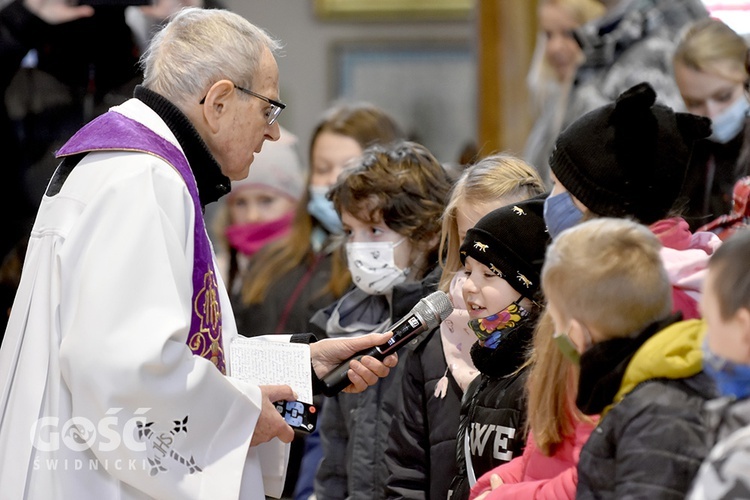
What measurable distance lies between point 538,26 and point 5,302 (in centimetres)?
Answer: 368

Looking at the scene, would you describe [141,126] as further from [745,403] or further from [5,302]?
[5,302]

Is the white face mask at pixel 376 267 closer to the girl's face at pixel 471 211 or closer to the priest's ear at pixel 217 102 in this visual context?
the girl's face at pixel 471 211

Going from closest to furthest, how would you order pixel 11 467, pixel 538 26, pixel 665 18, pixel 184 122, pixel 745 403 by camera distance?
pixel 745 403 → pixel 11 467 → pixel 184 122 → pixel 665 18 → pixel 538 26

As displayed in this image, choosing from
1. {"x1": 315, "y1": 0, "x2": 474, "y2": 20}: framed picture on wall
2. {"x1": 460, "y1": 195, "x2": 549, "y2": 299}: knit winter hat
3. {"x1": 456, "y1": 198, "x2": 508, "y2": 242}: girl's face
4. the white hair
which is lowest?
{"x1": 315, "y1": 0, "x2": 474, "y2": 20}: framed picture on wall

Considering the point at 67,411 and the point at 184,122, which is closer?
the point at 67,411

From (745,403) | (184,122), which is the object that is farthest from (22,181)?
(745,403)

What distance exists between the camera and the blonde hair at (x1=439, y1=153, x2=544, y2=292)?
3166 millimetres

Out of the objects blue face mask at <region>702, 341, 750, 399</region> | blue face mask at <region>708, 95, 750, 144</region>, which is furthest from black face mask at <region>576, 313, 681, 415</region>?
blue face mask at <region>708, 95, 750, 144</region>

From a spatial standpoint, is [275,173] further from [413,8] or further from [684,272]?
[413,8]

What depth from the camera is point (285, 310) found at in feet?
15.9

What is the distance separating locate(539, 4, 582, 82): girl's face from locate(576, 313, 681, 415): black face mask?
345 cm

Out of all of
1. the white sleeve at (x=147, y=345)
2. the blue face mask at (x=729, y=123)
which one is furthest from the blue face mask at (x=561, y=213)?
the blue face mask at (x=729, y=123)

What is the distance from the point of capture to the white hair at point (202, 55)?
2.91 metres
